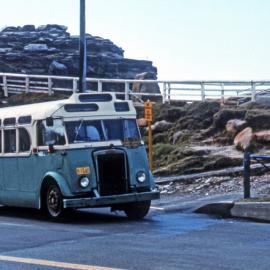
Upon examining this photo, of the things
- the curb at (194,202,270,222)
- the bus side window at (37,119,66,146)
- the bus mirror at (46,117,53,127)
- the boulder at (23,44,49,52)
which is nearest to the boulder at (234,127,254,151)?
the curb at (194,202,270,222)

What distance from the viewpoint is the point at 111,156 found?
15.3 m

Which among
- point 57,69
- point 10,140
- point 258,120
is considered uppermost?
point 57,69

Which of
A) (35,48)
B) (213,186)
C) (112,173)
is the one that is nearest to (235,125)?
(213,186)

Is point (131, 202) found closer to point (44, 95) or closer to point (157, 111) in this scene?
point (157, 111)

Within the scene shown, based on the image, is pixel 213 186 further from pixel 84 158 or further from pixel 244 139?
pixel 84 158

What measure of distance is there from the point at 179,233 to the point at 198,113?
14589 mm

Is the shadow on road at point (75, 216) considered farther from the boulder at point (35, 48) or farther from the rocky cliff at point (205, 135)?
the boulder at point (35, 48)

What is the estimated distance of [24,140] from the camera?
650 inches

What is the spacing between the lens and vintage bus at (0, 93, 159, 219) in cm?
1505

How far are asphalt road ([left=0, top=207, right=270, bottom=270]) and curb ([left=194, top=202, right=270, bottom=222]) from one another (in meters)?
0.38

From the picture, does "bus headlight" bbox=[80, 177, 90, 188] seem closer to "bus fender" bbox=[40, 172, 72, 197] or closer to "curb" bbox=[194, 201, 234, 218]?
"bus fender" bbox=[40, 172, 72, 197]

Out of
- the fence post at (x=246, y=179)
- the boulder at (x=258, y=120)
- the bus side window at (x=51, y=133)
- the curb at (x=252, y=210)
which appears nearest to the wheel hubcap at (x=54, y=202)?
the bus side window at (x=51, y=133)

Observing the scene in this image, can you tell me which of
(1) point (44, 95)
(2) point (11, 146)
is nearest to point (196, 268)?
(2) point (11, 146)

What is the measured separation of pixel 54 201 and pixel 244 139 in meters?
9.35
